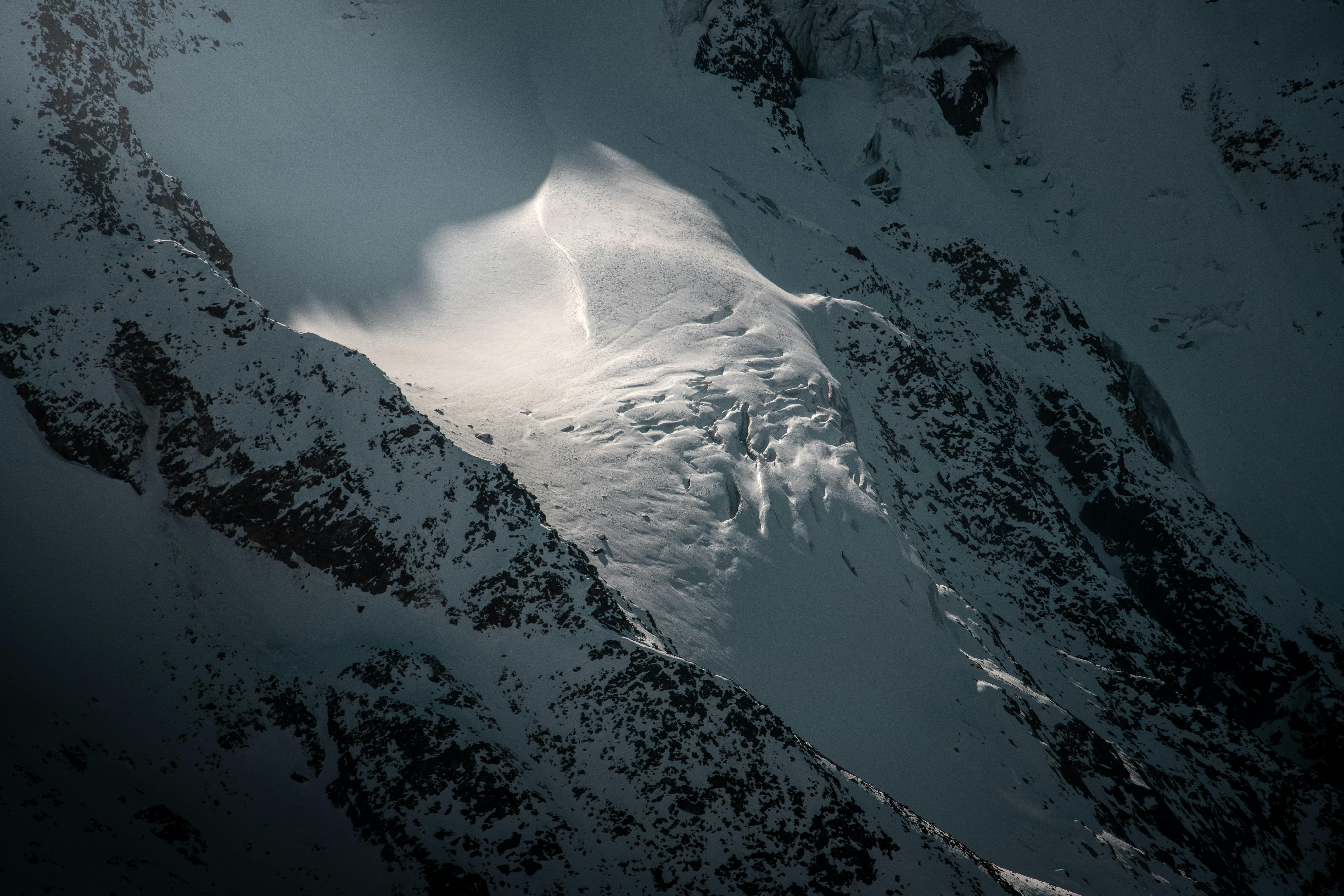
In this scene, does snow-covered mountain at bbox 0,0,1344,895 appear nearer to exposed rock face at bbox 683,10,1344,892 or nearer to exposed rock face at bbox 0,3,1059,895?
exposed rock face at bbox 0,3,1059,895

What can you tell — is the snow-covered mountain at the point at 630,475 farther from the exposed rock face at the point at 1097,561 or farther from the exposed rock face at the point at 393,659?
the exposed rock face at the point at 1097,561

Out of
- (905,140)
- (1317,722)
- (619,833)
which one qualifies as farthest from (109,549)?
(905,140)

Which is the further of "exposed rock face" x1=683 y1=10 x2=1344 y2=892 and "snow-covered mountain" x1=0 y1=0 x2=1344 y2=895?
"exposed rock face" x1=683 y1=10 x2=1344 y2=892

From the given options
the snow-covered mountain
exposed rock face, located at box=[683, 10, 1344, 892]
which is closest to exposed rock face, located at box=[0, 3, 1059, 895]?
the snow-covered mountain

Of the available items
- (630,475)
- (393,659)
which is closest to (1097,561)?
(630,475)

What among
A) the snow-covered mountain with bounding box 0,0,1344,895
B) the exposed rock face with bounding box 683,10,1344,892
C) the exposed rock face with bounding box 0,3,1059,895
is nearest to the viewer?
the exposed rock face with bounding box 0,3,1059,895

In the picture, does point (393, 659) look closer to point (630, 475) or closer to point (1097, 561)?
point (630, 475)

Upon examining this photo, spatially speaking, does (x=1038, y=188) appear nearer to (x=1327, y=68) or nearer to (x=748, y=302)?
(x=1327, y=68)

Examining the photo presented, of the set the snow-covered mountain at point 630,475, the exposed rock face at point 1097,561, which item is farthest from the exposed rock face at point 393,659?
the exposed rock face at point 1097,561
